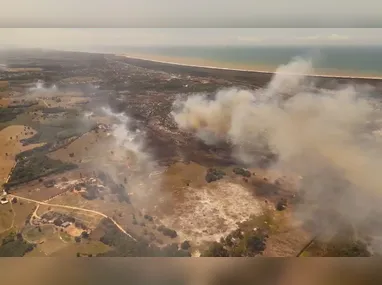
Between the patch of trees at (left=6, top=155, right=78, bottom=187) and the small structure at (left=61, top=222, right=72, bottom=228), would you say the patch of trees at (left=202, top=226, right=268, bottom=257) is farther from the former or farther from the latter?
the patch of trees at (left=6, top=155, right=78, bottom=187)

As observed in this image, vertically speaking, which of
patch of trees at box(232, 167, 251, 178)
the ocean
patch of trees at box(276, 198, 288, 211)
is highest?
the ocean

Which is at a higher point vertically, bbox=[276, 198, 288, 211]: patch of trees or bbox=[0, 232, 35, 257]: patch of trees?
bbox=[276, 198, 288, 211]: patch of trees

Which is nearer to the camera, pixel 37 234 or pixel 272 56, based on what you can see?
pixel 37 234

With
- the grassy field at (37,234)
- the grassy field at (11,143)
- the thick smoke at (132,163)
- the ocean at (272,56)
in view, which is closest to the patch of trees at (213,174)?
the thick smoke at (132,163)

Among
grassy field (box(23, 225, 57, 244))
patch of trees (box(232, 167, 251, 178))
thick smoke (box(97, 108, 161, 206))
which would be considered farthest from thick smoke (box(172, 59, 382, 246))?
grassy field (box(23, 225, 57, 244))

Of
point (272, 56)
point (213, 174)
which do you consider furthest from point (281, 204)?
point (272, 56)

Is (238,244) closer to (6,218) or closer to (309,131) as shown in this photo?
(309,131)
